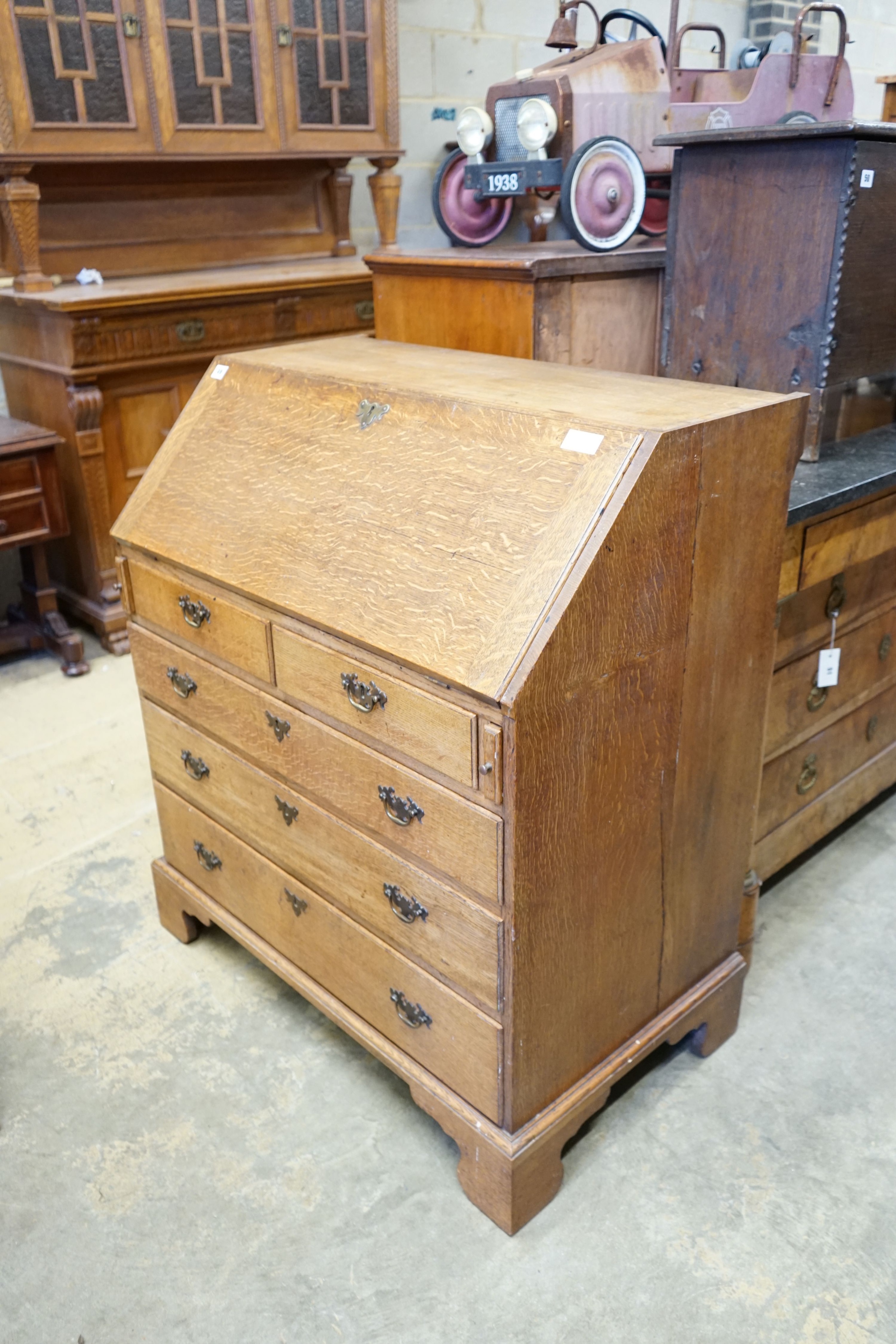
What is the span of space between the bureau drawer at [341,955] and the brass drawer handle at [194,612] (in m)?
0.41

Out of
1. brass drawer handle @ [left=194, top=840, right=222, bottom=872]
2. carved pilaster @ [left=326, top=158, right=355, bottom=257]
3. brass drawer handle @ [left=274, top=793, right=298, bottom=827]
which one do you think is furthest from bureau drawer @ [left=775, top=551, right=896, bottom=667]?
carved pilaster @ [left=326, top=158, right=355, bottom=257]

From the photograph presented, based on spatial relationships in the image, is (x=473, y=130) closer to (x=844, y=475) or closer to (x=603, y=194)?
(x=603, y=194)

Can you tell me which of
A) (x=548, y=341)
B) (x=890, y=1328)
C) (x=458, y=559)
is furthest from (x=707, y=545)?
(x=890, y=1328)

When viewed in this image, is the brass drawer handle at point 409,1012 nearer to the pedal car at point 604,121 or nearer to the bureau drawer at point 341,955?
the bureau drawer at point 341,955

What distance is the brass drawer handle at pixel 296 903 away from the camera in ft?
5.65

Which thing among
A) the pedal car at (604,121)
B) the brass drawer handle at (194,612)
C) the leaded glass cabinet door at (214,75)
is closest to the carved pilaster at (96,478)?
the leaded glass cabinet door at (214,75)

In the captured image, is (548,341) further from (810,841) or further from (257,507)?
(810,841)

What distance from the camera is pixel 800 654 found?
1.91 metres

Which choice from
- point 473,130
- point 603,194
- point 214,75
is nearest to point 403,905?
point 603,194

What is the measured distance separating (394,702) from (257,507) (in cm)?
46

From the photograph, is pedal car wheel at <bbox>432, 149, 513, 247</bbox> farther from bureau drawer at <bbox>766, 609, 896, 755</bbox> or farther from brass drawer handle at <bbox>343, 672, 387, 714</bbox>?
brass drawer handle at <bbox>343, 672, 387, 714</bbox>

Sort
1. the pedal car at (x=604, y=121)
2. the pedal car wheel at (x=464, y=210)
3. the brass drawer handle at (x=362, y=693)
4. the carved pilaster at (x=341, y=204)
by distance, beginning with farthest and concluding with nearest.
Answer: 1. the carved pilaster at (x=341, y=204)
2. the pedal car wheel at (x=464, y=210)
3. the pedal car at (x=604, y=121)
4. the brass drawer handle at (x=362, y=693)

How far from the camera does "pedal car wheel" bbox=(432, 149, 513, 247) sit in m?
2.34

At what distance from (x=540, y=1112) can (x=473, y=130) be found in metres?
2.05
